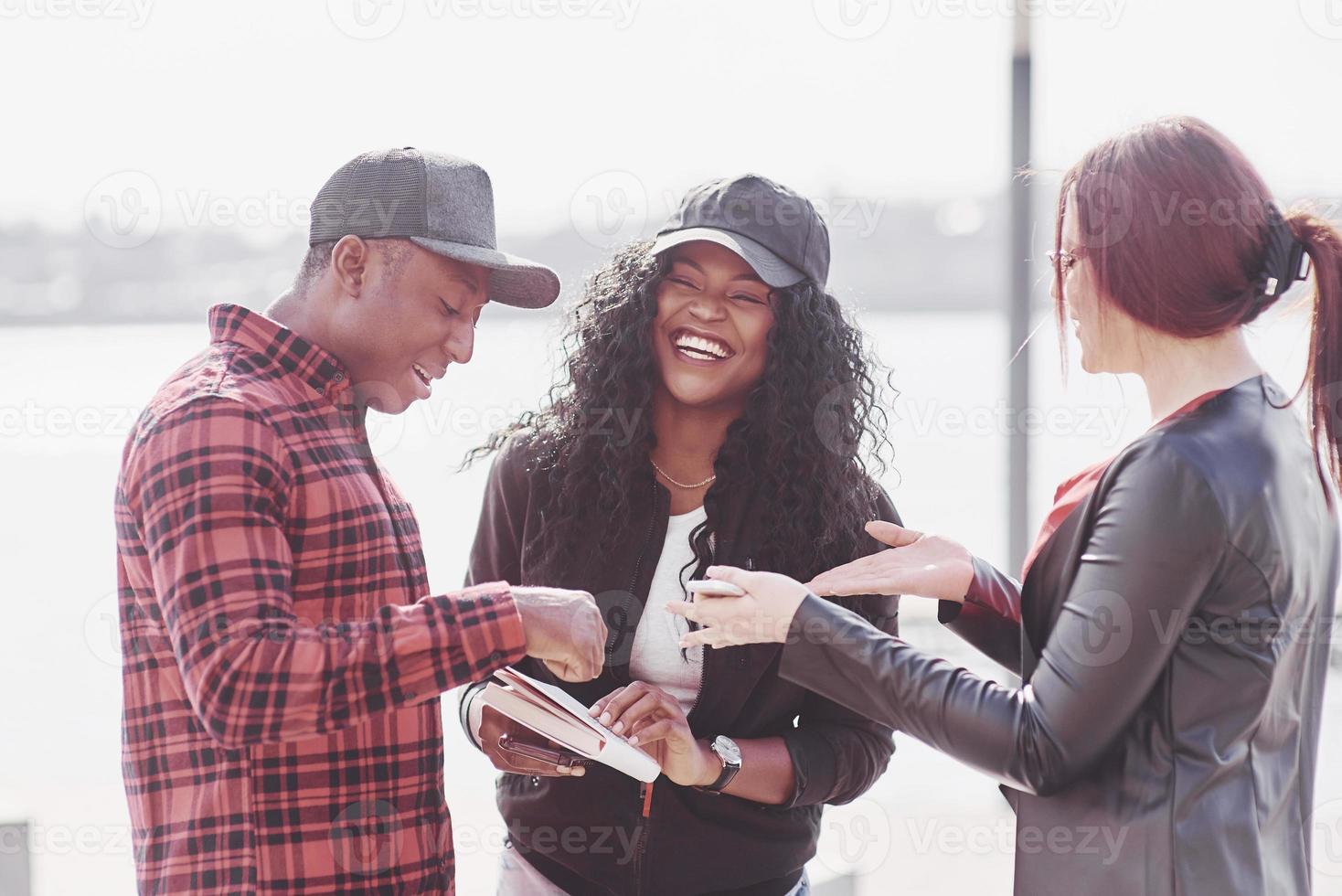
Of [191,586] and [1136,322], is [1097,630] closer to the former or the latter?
[1136,322]

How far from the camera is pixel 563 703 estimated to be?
4.96 feet

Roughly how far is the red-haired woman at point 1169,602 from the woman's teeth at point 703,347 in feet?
1.85

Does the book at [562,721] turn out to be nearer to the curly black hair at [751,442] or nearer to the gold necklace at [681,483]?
the curly black hair at [751,442]

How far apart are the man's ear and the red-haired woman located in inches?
27.8

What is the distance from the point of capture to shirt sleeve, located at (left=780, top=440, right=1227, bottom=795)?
1.22 metres

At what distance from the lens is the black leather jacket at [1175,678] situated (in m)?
1.23

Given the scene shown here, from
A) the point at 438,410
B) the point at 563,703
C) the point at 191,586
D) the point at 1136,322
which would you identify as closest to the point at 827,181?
the point at 438,410

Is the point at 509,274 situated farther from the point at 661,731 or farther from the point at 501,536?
the point at 661,731

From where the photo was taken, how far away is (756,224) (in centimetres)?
186

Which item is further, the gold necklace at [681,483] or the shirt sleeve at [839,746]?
the gold necklace at [681,483]
